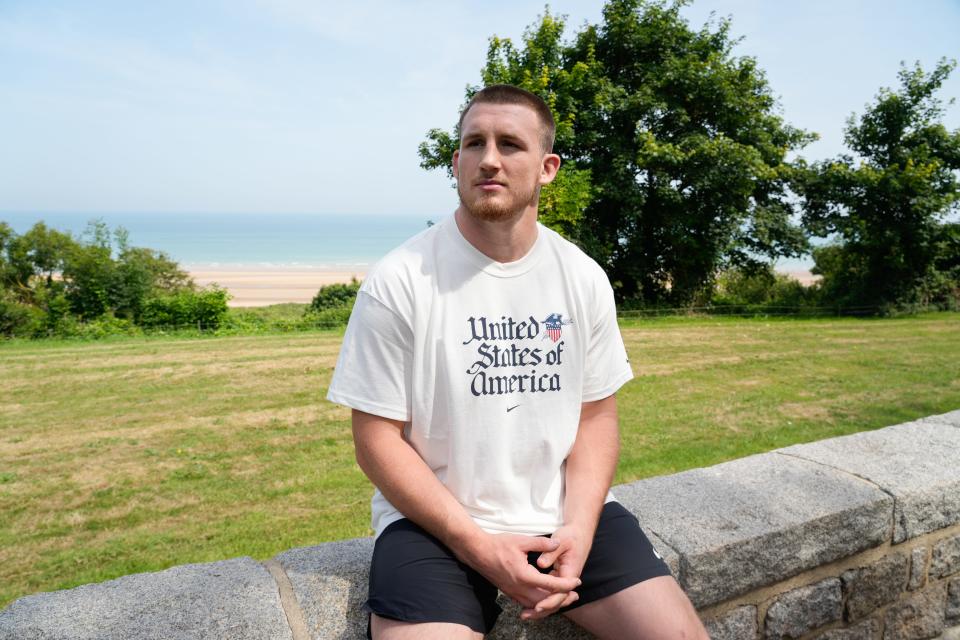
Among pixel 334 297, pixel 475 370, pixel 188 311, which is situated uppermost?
pixel 334 297

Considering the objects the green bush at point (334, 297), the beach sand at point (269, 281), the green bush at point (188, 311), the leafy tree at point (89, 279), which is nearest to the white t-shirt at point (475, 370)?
the green bush at point (188, 311)

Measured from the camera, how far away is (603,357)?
201 cm

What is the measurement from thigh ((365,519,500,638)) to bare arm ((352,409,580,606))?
0.13 feet

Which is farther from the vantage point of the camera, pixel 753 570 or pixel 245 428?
pixel 245 428

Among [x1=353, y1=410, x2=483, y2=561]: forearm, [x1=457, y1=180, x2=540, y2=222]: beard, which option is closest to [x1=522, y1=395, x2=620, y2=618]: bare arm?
[x1=353, y1=410, x2=483, y2=561]: forearm

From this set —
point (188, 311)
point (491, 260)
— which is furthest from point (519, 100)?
point (188, 311)

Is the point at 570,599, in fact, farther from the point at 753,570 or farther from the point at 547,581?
the point at 753,570

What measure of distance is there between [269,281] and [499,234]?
59.1m

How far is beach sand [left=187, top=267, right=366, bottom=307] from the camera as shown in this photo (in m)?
43.2

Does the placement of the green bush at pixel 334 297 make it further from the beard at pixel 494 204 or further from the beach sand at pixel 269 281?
the beard at pixel 494 204

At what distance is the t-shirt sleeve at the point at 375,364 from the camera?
169 centimetres

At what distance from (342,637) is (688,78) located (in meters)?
20.5

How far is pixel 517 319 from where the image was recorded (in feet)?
6.04

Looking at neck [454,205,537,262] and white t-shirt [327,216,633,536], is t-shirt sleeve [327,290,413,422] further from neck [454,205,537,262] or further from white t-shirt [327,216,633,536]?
neck [454,205,537,262]
